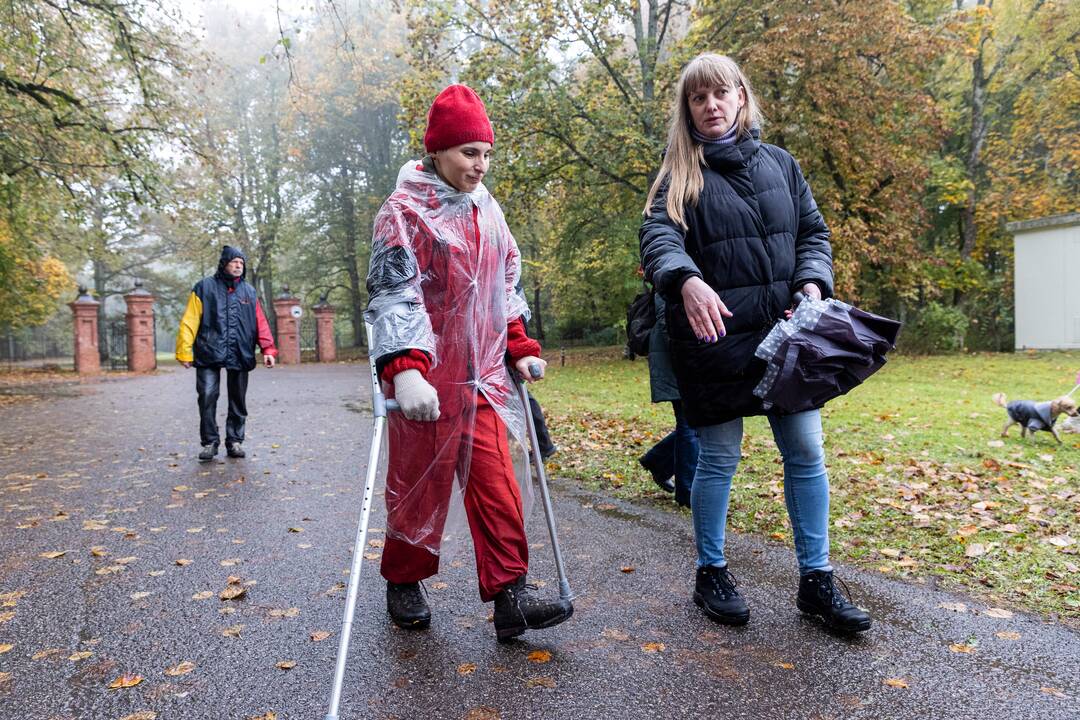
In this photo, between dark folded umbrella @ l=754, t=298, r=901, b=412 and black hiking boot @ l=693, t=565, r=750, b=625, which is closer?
dark folded umbrella @ l=754, t=298, r=901, b=412

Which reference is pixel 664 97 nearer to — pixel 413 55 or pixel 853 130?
pixel 853 130

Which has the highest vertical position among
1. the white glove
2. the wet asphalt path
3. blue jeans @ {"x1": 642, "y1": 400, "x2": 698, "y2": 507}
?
the white glove

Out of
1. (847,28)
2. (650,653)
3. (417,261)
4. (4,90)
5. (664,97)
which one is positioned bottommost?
(650,653)

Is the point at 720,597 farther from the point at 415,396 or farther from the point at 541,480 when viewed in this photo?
the point at 415,396

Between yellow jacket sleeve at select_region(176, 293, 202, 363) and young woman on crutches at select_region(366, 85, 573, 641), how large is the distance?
493 cm

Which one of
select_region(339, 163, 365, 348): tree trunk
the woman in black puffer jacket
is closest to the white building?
the woman in black puffer jacket

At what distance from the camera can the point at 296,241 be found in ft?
110

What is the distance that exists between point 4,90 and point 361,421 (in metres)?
7.25

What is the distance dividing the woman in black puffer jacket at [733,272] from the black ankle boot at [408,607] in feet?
3.79

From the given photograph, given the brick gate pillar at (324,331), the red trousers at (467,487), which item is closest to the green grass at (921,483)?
the red trousers at (467,487)

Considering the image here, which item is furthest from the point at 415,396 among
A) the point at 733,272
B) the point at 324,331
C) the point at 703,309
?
the point at 324,331

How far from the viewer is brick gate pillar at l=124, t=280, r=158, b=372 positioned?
24.6 m

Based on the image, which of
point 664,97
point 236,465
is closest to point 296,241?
point 664,97

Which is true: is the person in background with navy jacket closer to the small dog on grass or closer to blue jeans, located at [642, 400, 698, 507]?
blue jeans, located at [642, 400, 698, 507]
